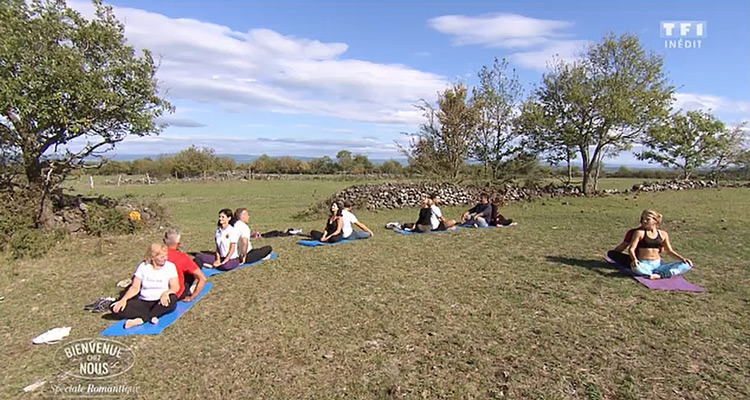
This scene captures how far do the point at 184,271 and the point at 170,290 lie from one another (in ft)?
1.88

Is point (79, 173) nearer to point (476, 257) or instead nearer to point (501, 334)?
point (476, 257)

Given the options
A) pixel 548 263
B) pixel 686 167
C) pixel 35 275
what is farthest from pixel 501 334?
pixel 686 167

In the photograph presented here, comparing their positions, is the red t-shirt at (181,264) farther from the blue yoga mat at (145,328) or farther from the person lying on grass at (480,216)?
the person lying on grass at (480,216)

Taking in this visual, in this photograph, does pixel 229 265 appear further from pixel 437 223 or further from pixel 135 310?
pixel 437 223

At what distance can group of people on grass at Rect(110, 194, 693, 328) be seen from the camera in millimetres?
4812

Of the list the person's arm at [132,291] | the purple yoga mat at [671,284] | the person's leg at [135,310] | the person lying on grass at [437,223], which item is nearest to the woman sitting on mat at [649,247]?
the purple yoga mat at [671,284]

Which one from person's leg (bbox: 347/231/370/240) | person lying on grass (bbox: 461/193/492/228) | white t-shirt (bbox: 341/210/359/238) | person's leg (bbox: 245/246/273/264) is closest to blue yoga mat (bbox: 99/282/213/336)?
person's leg (bbox: 245/246/273/264)

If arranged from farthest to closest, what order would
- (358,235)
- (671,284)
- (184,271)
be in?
(358,235) < (671,284) < (184,271)

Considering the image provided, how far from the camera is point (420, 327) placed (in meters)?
4.53

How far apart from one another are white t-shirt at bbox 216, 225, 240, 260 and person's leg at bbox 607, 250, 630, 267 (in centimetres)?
650

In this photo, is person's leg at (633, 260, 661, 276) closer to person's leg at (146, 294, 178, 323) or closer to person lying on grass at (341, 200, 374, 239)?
person lying on grass at (341, 200, 374, 239)

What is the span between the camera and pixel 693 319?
4551mm

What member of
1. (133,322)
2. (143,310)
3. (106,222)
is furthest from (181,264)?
(106,222)

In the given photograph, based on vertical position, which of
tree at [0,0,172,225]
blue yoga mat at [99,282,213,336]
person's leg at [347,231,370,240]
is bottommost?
blue yoga mat at [99,282,213,336]
